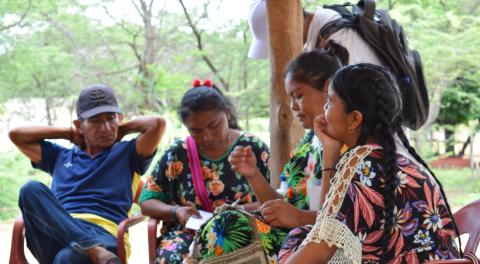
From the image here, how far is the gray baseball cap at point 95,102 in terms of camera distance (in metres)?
3.20

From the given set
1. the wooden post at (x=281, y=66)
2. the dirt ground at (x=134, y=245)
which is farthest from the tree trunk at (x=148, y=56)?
the wooden post at (x=281, y=66)

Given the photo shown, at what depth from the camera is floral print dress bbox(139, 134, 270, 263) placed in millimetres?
3080

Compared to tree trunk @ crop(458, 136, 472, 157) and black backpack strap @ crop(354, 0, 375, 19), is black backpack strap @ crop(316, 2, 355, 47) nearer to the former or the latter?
black backpack strap @ crop(354, 0, 375, 19)

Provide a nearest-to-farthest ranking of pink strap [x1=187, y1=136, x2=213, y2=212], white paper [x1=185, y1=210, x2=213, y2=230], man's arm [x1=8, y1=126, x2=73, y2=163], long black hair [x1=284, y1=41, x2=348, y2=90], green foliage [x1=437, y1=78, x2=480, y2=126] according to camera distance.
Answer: long black hair [x1=284, y1=41, x2=348, y2=90], white paper [x1=185, y1=210, x2=213, y2=230], pink strap [x1=187, y1=136, x2=213, y2=212], man's arm [x1=8, y1=126, x2=73, y2=163], green foliage [x1=437, y1=78, x2=480, y2=126]

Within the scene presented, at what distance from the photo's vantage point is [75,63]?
859cm

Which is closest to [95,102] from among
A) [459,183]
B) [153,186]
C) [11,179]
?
[153,186]

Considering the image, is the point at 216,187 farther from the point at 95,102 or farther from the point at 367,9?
the point at 367,9

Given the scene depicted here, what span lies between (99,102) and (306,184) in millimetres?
1150

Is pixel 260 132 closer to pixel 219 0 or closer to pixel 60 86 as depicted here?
pixel 219 0

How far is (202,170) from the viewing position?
3096 millimetres

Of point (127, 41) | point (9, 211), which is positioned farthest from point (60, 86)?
point (9, 211)

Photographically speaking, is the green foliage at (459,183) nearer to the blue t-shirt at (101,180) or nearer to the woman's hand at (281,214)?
the blue t-shirt at (101,180)

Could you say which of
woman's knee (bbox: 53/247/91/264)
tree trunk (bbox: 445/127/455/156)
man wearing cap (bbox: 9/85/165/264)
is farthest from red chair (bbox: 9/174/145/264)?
tree trunk (bbox: 445/127/455/156)

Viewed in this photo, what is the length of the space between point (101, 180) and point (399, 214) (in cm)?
176
